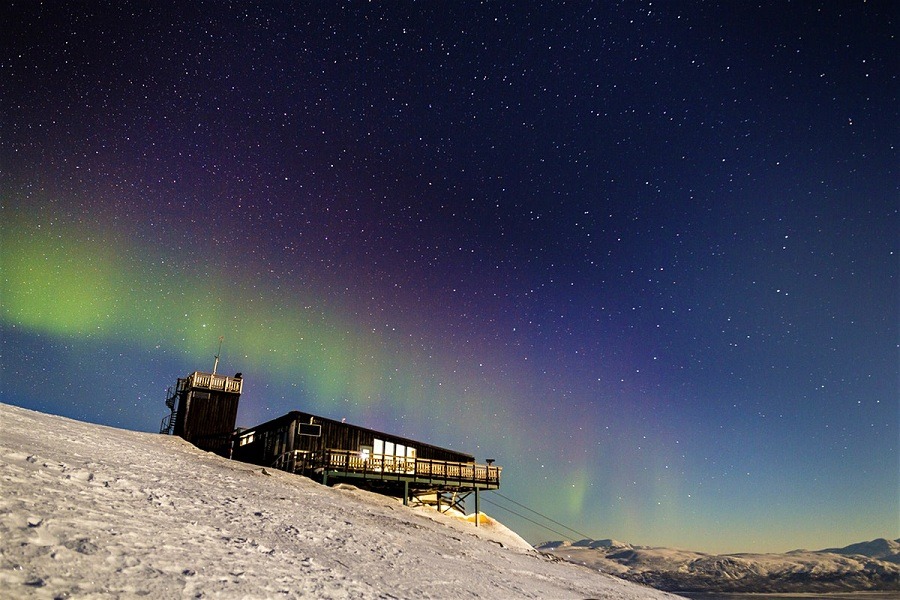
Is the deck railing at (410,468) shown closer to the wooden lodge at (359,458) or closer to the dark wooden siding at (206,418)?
the wooden lodge at (359,458)

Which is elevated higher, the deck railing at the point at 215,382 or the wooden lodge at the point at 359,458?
the deck railing at the point at 215,382

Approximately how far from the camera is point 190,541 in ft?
26.0

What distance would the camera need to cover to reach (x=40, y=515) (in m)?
6.95

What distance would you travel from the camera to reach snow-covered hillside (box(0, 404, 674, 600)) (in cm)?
601

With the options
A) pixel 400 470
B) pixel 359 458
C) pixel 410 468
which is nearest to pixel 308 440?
pixel 359 458

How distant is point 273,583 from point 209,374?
2790cm

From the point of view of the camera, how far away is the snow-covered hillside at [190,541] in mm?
6012

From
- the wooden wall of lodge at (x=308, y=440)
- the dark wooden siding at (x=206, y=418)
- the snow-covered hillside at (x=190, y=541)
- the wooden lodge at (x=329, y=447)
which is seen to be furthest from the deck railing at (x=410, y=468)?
the snow-covered hillside at (x=190, y=541)

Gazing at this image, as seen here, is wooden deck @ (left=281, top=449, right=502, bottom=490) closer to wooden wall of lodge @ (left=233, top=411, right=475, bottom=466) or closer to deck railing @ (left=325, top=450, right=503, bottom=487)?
deck railing @ (left=325, top=450, right=503, bottom=487)

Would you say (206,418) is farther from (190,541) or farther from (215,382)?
(190,541)

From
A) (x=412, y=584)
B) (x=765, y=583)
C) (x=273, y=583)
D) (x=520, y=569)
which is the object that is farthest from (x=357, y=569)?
(x=765, y=583)

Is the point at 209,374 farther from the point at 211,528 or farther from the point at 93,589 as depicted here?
the point at 93,589

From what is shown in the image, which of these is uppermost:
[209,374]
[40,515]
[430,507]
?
[209,374]

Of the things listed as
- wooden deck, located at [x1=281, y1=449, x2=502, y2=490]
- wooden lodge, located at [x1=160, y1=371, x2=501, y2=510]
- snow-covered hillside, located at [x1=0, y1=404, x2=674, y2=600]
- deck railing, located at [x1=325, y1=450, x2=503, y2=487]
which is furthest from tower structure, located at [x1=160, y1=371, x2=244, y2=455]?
snow-covered hillside, located at [x1=0, y1=404, x2=674, y2=600]
